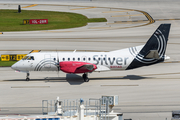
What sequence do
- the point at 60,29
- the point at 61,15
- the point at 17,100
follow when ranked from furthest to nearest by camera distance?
the point at 61,15 → the point at 60,29 → the point at 17,100

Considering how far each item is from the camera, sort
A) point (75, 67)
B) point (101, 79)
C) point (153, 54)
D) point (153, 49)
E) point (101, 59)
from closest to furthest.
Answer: point (75, 67), point (153, 54), point (101, 59), point (153, 49), point (101, 79)

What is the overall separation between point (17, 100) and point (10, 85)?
5862 mm

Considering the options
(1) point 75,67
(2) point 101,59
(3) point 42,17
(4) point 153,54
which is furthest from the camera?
(3) point 42,17

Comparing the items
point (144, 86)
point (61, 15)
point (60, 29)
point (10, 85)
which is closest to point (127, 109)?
point (144, 86)

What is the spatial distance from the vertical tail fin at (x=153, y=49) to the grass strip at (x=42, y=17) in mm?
39241

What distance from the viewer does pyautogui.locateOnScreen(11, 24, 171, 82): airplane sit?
4019 cm

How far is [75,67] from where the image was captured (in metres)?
39.6

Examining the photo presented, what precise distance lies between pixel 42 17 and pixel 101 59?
164ft

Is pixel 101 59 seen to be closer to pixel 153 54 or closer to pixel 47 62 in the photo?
pixel 153 54

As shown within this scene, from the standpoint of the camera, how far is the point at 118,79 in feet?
139

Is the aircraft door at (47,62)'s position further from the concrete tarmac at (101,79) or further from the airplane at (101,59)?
the concrete tarmac at (101,79)

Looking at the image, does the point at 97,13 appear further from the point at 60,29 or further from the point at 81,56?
the point at 81,56

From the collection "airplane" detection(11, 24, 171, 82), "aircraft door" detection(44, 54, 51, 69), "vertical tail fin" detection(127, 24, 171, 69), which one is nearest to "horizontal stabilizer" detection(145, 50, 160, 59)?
"airplane" detection(11, 24, 171, 82)

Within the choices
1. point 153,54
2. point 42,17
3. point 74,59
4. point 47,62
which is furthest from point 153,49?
point 42,17
